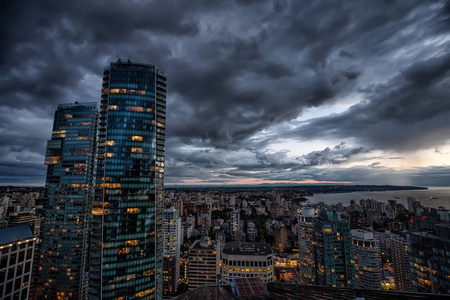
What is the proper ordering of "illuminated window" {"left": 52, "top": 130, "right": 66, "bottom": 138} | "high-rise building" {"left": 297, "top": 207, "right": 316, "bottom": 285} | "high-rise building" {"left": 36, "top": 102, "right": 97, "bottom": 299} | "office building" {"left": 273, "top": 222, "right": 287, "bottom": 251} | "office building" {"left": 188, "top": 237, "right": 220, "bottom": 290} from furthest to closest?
"office building" {"left": 273, "top": 222, "right": 287, "bottom": 251}, "illuminated window" {"left": 52, "top": 130, "right": 66, "bottom": 138}, "office building" {"left": 188, "top": 237, "right": 220, "bottom": 290}, "high-rise building" {"left": 36, "top": 102, "right": 97, "bottom": 299}, "high-rise building" {"left": 297, "top": 207, "right": 316, "bottom": 285}

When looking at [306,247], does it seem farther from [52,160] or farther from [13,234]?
[52,160]

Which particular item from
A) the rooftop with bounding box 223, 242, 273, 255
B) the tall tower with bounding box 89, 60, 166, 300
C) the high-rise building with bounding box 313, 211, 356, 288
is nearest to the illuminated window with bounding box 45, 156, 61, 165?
the tall tower with bounding box 89, 60, 166, 300

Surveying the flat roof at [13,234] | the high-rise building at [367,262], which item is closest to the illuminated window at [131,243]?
the flat roof at [13,234]

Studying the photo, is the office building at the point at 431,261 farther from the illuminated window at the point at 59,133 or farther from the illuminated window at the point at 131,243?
the illuminated window at the point at 59,133

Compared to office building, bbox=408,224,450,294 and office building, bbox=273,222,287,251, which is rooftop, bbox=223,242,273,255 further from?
office building, bbox=273,222,287,251

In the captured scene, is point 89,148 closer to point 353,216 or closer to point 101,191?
point 101,191

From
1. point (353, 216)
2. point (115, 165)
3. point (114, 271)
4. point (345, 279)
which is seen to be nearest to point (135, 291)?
point (114, 271)

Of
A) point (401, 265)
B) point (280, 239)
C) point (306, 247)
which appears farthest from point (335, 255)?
point (280, 239)
